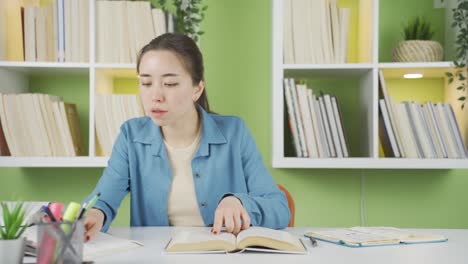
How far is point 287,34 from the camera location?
2.41m

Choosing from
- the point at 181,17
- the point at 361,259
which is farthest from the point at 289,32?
the point at 361,259

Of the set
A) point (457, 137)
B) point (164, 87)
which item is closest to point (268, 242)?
point (164, 87)

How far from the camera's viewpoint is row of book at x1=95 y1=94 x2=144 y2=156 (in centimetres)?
242

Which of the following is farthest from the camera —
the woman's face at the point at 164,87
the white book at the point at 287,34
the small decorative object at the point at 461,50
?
the white book at the point at 287,34

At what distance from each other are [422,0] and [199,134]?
138 centimetres

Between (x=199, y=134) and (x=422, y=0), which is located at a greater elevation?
(x=422, y=0)

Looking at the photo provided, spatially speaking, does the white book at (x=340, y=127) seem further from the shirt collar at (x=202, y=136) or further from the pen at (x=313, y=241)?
the pen at (x=313, y=241)

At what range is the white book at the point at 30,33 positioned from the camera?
7.95 ft

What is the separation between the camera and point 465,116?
8.06 ft

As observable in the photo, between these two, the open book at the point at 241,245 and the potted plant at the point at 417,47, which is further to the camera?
the potted plant at the point at 417,47

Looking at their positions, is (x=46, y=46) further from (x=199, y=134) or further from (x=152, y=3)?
(x=199, y=134)

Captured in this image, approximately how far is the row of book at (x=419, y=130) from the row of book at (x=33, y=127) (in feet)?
4.41

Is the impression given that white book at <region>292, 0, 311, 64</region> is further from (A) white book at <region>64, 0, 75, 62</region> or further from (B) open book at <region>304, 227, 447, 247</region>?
(B) open book at <region>304, 227, 447, 247</region>

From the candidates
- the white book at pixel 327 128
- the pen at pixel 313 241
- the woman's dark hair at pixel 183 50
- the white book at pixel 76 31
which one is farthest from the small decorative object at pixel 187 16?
the pen at pixel 313 241
